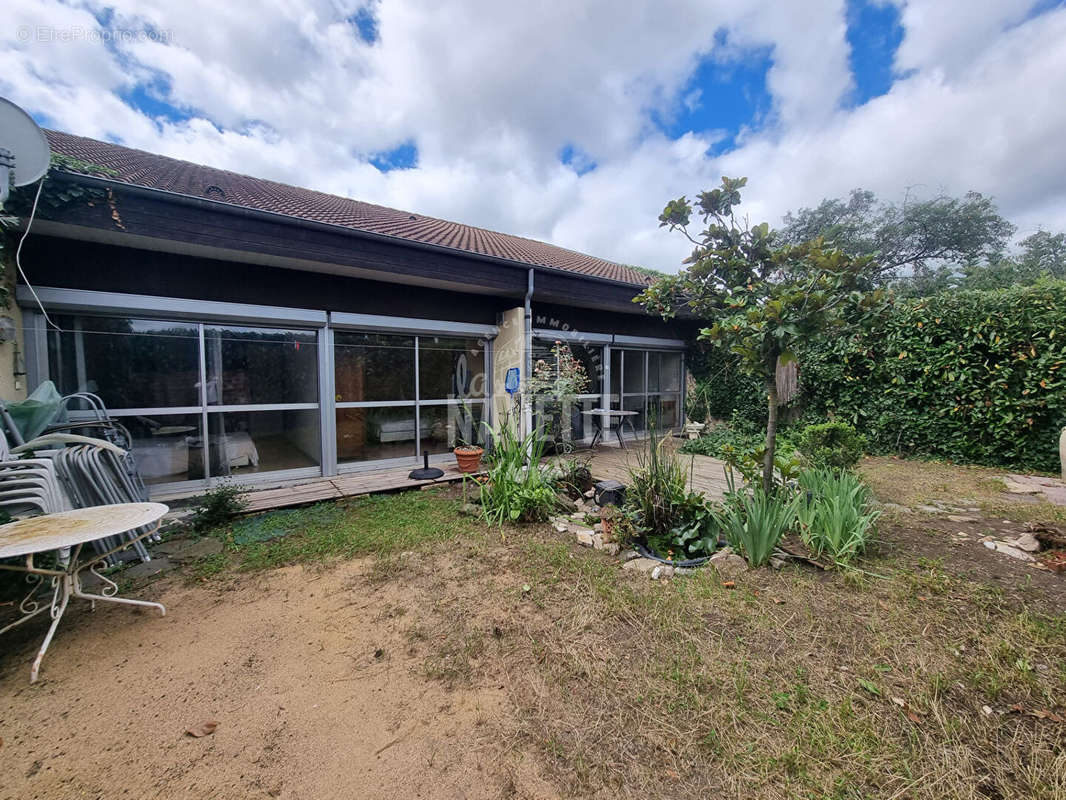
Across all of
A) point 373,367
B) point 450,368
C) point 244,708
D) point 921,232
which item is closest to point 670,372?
point 450,368

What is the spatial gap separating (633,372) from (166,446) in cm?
703

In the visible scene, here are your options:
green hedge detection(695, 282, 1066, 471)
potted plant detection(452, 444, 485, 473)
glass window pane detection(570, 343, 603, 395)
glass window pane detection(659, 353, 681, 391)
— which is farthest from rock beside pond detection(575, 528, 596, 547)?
glass window pane detection(659, 353, 681, 391)

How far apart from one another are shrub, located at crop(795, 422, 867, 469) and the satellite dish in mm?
Answer: 6818

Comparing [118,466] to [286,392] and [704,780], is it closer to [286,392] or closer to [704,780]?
[286,392]

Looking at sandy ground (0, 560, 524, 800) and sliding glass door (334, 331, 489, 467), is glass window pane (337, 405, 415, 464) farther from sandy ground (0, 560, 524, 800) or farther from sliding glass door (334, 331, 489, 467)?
sandy ground (0, 560, 524, 800)

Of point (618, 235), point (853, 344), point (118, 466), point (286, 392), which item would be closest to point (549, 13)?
point (286, 392)

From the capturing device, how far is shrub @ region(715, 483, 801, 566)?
257 centimetres

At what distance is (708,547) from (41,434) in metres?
5.11

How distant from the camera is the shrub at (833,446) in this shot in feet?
13.4

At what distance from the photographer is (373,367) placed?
5.22 meters

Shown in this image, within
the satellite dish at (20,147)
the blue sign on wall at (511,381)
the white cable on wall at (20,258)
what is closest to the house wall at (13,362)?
the white cable on wall at (20,258)

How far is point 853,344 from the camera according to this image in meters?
6.32

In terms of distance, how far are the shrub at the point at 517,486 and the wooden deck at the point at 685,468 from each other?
2.84 feet

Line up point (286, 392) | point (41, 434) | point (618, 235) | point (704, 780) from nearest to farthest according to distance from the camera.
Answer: point (704, 780)
point (41, 434)
point (286, 392)
point (618, 235)
